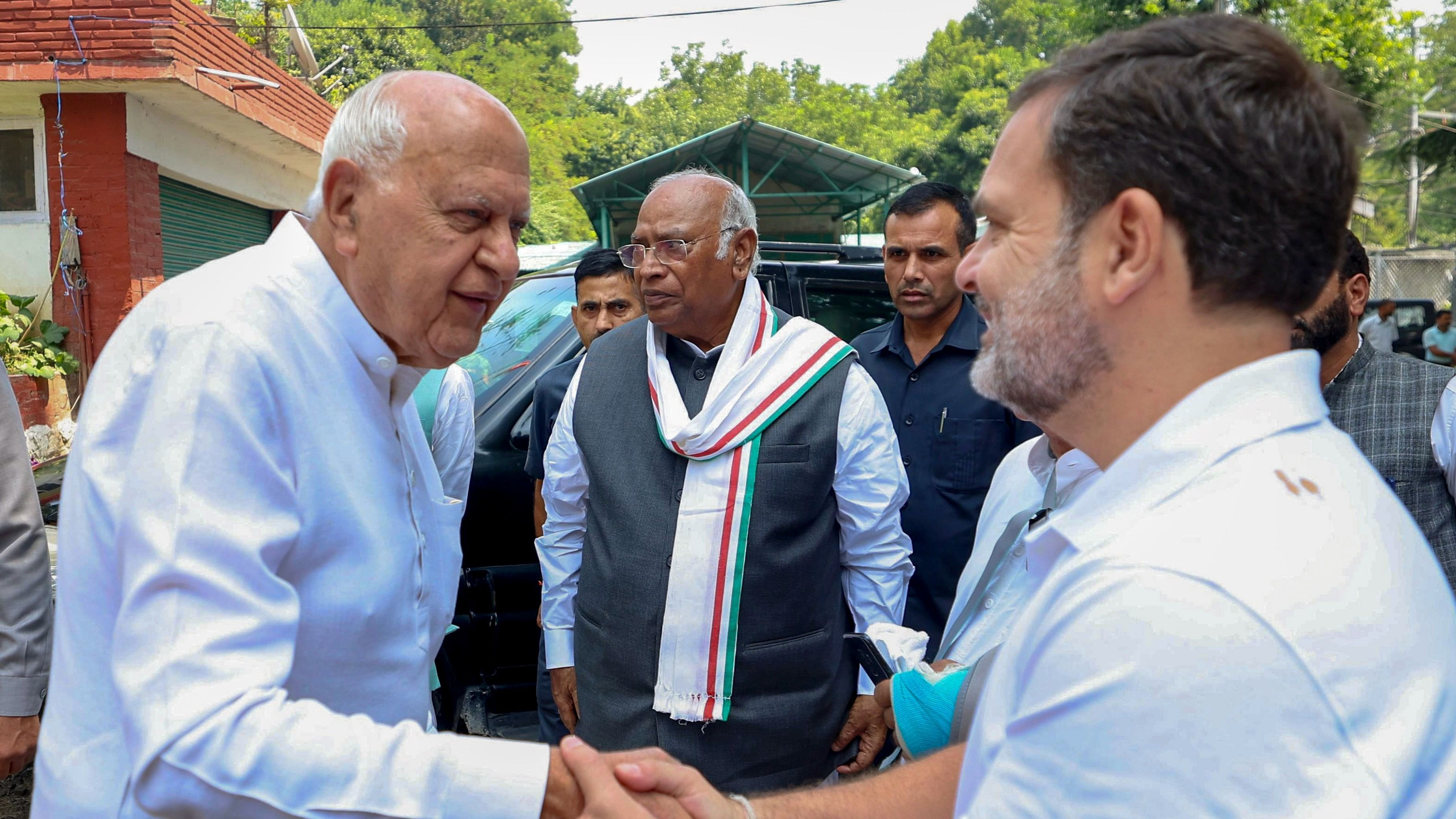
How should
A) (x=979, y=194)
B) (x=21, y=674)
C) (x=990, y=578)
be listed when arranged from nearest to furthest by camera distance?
(x=979, y=194), (x=990, y=578), (x=21, y=674)

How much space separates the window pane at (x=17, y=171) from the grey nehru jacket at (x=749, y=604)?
9.61 m

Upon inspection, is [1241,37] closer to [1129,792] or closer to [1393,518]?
[1393,518]

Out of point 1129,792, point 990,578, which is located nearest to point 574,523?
point 990,578

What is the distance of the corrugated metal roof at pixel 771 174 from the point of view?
55.6ft

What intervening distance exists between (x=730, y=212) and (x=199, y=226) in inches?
414

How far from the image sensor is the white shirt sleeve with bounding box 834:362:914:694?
9.20 ft

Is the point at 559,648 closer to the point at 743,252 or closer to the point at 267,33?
the point at 743,252

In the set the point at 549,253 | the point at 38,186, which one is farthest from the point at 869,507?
the point at 549,253

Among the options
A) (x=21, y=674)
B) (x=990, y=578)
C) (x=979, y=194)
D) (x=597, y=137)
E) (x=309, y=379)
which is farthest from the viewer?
(x=597, y=137)

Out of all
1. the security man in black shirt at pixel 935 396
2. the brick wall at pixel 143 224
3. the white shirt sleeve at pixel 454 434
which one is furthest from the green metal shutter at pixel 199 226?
the security man in black shirt at pixel 935 396

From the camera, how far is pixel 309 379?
147cm

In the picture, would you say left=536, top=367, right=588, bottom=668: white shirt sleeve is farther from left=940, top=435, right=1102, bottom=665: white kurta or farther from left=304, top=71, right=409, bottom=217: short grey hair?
left=304, top=71, right=409, bottom=217: short grey hair

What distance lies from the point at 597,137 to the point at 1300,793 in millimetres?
40256

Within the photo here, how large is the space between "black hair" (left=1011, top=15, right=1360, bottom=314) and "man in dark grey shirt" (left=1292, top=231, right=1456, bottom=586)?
1.76 meters
